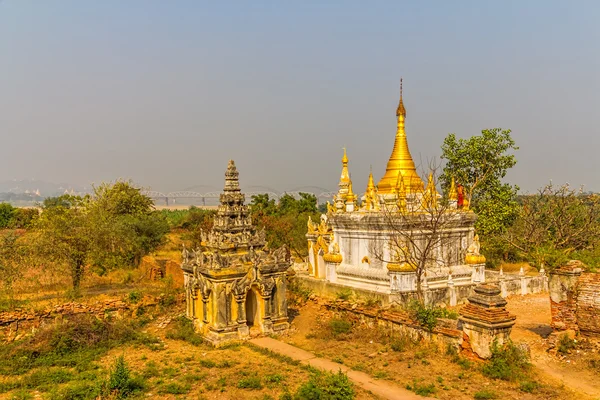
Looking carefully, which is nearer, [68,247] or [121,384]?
[121,384]

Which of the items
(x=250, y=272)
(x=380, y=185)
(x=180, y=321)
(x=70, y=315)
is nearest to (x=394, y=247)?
(x=380, y=185)

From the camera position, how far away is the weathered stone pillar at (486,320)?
14.2 metres

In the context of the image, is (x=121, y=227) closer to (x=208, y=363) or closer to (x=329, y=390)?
(x=208, y=363)

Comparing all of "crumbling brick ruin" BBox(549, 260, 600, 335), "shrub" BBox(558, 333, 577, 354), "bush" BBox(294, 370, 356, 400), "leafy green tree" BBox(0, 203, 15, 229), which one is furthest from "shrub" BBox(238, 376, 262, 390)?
"leafy green tree" BBox(0, 203, 15, 229)

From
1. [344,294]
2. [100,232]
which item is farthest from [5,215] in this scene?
[344,294]

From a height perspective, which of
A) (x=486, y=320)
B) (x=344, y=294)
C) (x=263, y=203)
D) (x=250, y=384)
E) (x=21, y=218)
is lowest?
(x=250, y=384)

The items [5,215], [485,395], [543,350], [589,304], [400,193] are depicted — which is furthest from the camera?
[5,215]

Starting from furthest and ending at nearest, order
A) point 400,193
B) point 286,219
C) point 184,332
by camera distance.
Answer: point 286,219 < point 400,193 < point 184,332

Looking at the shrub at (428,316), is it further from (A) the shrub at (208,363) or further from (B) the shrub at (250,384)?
(A) the shrub at (208,363)

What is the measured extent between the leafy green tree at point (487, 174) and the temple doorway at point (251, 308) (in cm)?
2252

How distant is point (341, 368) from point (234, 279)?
18.0ft

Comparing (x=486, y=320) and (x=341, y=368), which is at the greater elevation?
(x=486, y=320)

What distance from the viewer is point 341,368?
15.3 metres

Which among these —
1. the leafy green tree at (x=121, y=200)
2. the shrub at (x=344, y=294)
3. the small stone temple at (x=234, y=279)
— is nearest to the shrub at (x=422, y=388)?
the small stone temple at (x=234, y=279)
